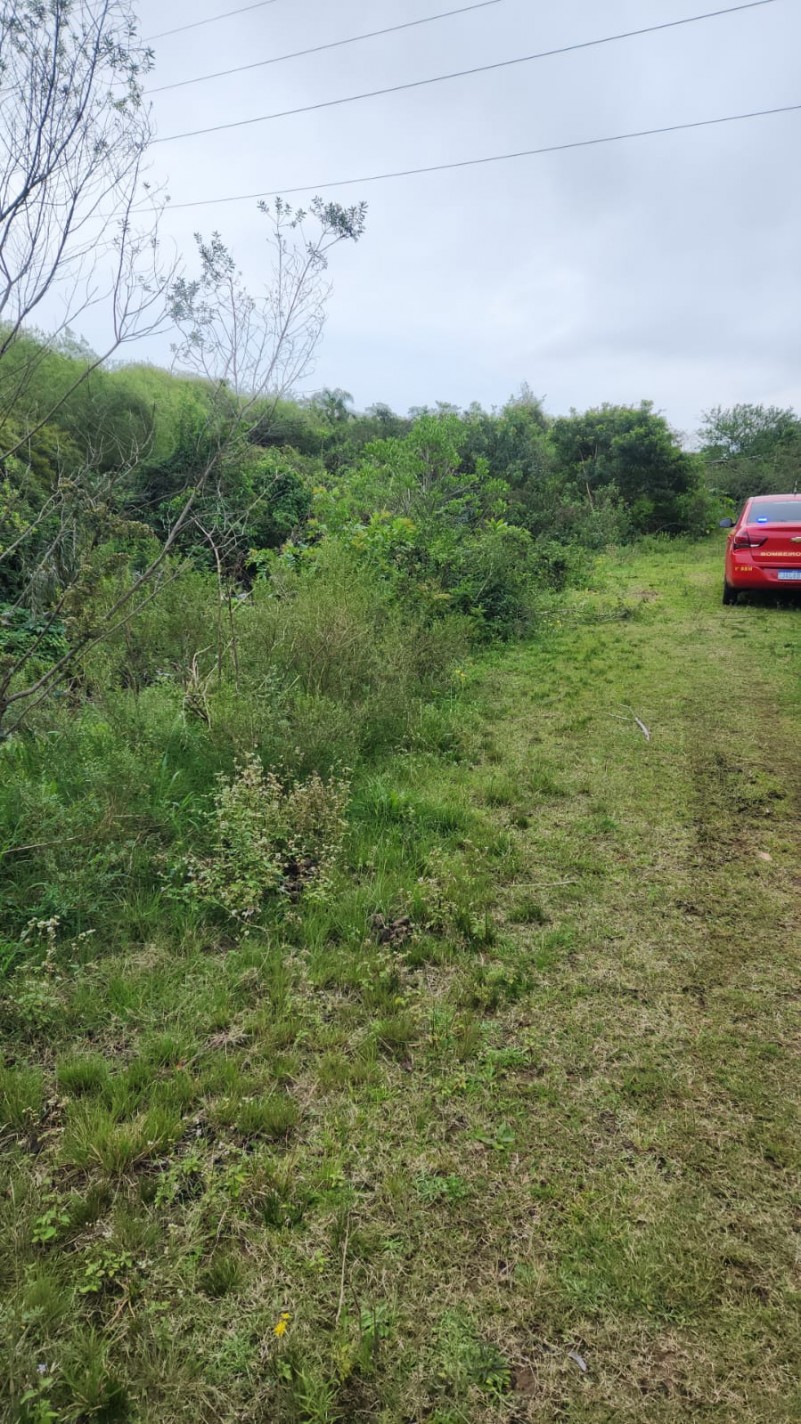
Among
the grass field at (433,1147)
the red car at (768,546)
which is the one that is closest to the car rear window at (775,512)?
the red car at (768,546)

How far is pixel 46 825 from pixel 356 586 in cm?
373

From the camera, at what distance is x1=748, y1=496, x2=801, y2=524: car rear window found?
706cm

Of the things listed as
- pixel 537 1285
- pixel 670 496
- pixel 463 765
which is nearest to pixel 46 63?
pixel 463 765

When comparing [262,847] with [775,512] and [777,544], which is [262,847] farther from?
[775,512]

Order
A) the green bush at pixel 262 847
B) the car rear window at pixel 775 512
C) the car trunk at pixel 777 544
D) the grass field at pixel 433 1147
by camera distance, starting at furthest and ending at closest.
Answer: the car rear window at pixel 775 512 < the car trunk at pixel 777 544 < the green bush at pixel 262 847 < the grass field at pixel 433 1147

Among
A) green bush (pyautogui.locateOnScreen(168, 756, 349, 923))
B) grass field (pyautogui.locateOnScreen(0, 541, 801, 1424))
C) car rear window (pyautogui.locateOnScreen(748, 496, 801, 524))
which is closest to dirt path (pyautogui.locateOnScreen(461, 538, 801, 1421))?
grass field (pyautogui.locateOnScreen(0, 541, 801, 1424))

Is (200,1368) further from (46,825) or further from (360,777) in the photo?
(360,777)

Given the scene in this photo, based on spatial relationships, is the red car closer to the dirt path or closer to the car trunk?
the car trunk

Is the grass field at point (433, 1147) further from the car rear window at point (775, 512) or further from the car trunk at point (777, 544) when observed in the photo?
the car rear window at point (775, 512)

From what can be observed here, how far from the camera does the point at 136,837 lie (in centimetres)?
277

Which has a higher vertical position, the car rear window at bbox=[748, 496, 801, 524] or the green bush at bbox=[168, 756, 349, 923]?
the car rear window at bbox=[748, 496, 801, 524]

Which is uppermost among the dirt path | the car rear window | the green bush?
the car rear window

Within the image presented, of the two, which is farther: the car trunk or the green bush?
the car trunk

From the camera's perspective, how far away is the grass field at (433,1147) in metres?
1.25
